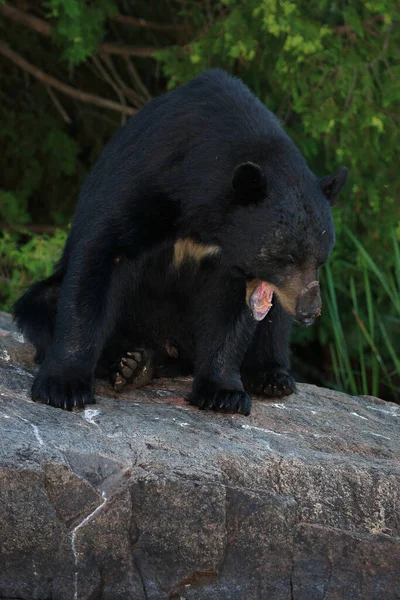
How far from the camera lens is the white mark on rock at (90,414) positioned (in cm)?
417

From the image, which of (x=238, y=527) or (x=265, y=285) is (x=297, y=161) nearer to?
(x=265, y=285)

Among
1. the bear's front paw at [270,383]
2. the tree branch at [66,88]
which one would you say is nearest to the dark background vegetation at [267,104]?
the tree branch at [66,88]

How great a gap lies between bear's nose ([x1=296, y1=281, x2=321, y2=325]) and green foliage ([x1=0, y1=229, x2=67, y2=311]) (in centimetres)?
298

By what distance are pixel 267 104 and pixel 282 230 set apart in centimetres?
318

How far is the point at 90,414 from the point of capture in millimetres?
4250

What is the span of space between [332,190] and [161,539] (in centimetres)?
159

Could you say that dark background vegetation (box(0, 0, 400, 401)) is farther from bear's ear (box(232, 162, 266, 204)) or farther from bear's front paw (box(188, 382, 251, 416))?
bear's front paw (box(188, 382, 251, 416))

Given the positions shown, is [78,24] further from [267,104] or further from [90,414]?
[90,414]

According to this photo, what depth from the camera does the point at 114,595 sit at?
12.3ft

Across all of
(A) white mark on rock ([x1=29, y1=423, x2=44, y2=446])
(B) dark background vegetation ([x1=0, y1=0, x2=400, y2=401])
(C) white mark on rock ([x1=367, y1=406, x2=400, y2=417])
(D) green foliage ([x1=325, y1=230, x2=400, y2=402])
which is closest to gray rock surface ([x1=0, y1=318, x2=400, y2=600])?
(A) white mark on rock ([x1=29, y1=423, x2=44, y2=446])

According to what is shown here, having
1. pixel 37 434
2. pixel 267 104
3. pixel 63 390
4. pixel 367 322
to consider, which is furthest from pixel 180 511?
pixel 367 322

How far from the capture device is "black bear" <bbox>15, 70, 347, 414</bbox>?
4203mm

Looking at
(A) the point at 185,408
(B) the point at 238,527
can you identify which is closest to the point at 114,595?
(B) the point at 238,527

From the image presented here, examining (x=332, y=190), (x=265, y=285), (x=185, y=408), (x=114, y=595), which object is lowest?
(x=114, y=595)
